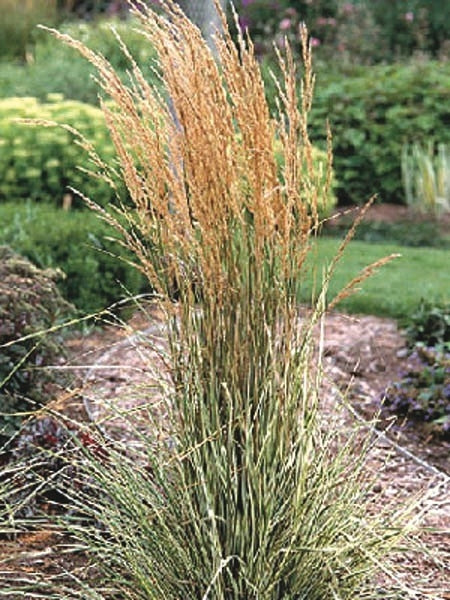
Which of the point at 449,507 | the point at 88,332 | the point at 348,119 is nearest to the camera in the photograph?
the point at 449,507

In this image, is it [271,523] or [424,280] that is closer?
[271,523]

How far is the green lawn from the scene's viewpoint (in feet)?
22.1

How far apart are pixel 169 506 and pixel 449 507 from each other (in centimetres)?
174

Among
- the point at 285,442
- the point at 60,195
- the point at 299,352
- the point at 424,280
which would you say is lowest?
the point at 424,280

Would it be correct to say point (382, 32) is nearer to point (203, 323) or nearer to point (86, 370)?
point (86, 370)

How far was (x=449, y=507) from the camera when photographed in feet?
13.8

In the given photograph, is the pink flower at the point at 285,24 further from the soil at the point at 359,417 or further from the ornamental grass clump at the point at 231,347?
the ornamental grass clump at the point at 231,347

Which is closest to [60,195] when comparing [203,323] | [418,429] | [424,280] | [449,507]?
[424,280]

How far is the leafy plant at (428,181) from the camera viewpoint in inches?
397

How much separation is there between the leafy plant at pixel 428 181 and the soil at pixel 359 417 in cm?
378

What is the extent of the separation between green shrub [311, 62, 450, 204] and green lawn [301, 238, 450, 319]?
2.12m

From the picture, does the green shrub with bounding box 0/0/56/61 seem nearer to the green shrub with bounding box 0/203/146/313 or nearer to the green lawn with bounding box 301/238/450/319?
the green lawn with bounding box 301/238/450/319

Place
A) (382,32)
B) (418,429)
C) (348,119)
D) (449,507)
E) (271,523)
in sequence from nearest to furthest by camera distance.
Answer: (271,523)
(449,507)
(418,429)
(348,119)
(382,32)

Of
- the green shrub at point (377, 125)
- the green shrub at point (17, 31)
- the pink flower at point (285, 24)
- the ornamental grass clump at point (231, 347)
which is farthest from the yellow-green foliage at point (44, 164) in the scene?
the green shrub at point (17, 31)
